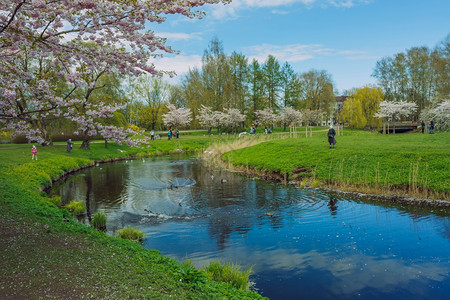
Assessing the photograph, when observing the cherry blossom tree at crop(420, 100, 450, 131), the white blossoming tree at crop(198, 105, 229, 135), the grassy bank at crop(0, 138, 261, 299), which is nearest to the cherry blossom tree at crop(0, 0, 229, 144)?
the grassy bank at crop(0, 138, 261, 299)

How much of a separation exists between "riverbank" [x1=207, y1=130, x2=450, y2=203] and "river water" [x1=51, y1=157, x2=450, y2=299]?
180cm

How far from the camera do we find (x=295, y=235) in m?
11.7

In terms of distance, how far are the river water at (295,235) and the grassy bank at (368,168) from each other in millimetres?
1990

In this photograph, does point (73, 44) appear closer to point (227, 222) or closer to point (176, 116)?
point (227, 222)

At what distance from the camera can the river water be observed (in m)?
8.32

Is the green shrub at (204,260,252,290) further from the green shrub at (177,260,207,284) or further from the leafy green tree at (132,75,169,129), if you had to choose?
the leafy green tree at (132,75,169,129)

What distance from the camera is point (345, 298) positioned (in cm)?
768

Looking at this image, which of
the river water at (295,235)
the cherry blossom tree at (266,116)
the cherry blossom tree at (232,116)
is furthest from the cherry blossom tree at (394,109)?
the river water at (295,235)

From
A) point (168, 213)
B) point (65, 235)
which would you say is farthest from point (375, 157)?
point (65, 235)

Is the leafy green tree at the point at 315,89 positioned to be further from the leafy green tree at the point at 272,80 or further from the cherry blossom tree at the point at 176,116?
the cherry blossom tree at the point at 176,116

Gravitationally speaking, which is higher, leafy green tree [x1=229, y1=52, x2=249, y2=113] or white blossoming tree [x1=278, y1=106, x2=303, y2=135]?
leafy green tree [x1=229, y1=52, x2=249, y2=113]

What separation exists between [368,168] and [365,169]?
0.20 metres

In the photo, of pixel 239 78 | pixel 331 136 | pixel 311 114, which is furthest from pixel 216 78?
pixel 331 136

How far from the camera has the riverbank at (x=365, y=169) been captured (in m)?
16.5
